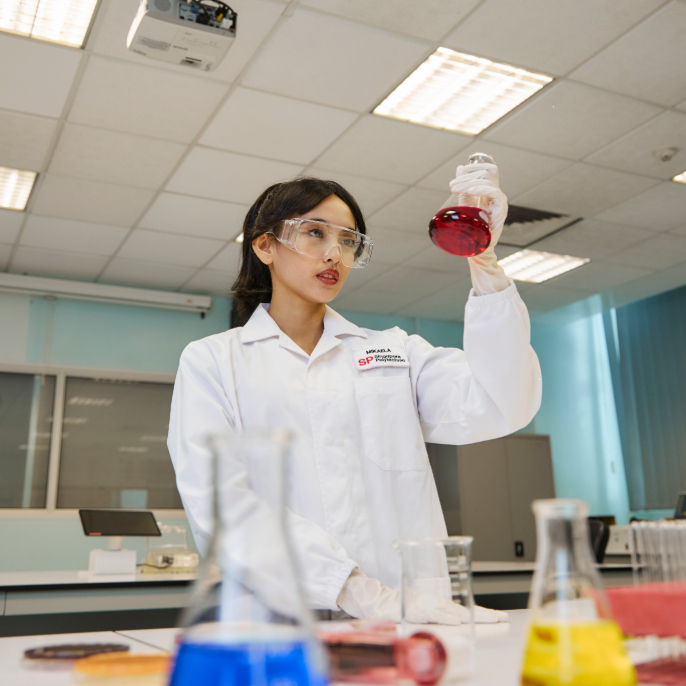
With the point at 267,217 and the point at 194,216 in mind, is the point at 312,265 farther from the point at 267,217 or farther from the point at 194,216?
the point at 194,216

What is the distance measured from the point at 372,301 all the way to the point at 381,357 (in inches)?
195

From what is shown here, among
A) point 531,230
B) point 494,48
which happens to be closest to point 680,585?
point 494,48

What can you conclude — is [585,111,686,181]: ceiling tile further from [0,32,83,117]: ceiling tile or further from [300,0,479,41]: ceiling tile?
[0,32,83,117]: ceiling tile

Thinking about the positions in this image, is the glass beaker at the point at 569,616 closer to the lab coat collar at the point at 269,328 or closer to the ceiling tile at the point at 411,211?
the lab coat collar at the point at 269,328

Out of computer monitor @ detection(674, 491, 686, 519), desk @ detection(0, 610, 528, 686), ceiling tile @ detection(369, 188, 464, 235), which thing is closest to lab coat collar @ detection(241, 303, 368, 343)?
desk @ detection(0, 610, 528, 686)

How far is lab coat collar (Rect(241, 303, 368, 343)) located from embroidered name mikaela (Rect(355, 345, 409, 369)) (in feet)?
0.26

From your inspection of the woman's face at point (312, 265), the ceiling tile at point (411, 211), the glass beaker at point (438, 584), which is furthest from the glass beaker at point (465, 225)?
the ceiling tile at point (411, 211)

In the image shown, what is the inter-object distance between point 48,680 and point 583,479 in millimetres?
7165

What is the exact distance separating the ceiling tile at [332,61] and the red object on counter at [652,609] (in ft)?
9.00

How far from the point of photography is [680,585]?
2.35 feet

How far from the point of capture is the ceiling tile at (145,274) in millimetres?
5598

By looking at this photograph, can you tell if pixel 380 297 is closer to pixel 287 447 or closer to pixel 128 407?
pixel 128 407

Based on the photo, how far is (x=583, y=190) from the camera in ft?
14.5

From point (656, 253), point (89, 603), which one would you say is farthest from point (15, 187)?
point (656, 253)
